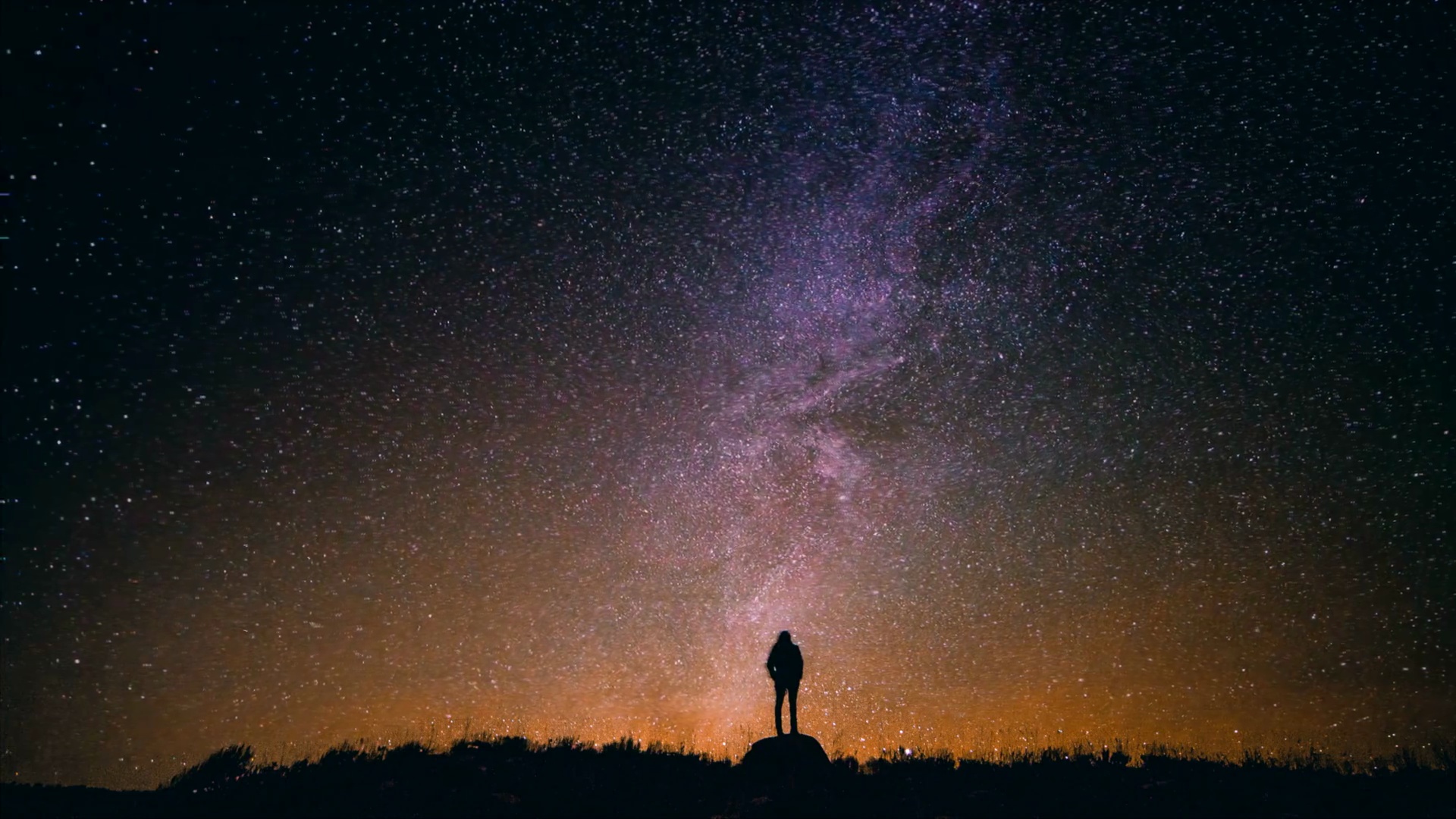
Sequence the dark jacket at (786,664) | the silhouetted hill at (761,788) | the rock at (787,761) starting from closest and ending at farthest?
the silhouetted hill at (761,788)
the rock at (787,761)
the dark jacket at (786,664)

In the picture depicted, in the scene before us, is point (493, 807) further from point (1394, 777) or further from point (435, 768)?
point (1394, 777)

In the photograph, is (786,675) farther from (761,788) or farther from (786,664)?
(761,788)

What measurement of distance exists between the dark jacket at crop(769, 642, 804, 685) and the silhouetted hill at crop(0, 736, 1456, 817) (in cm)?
88

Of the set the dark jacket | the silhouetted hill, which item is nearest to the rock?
the silhouetted hill

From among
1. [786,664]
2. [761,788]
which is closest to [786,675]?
[786,664]

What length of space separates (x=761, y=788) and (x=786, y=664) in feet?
8.32

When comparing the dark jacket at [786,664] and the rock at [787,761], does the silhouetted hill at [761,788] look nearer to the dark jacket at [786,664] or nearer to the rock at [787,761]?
the rock at [787,761]

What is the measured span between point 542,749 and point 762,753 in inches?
158

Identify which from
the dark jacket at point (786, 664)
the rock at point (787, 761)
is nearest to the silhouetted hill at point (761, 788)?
the rock at point (787, 761)

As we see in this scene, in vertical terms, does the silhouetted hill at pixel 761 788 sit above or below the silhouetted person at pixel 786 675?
below

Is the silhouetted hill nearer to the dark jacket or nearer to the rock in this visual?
the rock

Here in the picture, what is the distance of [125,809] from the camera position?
8602 millimetres

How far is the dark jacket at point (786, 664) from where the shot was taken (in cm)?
1112

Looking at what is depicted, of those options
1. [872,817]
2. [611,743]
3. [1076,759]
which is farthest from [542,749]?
[1076,759]
